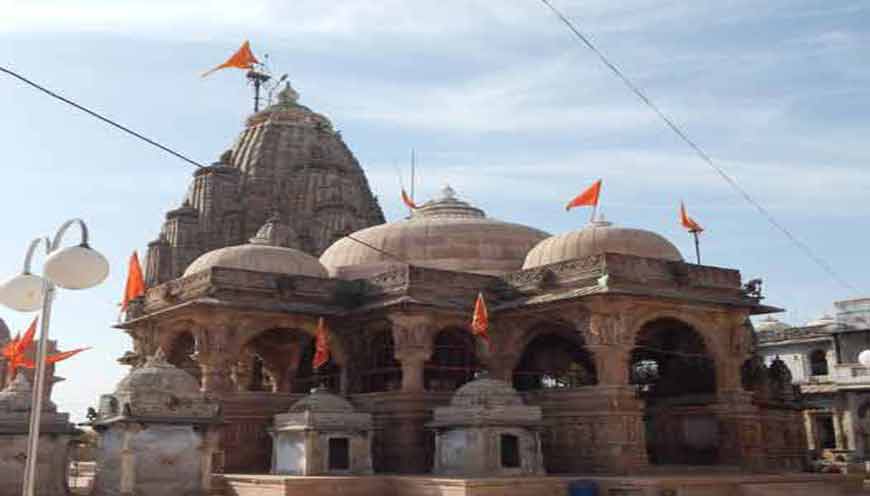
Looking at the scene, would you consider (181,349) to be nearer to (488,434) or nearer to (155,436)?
(155,436)

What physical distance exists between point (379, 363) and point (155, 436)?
35.3 ft

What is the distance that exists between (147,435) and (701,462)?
18148 millimetres

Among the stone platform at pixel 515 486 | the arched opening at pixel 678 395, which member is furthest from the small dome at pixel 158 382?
the arched opening at pixel 678 395

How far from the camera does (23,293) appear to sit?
1108cm

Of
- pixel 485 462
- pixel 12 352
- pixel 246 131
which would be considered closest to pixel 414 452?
pixel 485 462

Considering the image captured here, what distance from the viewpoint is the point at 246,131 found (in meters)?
61.1

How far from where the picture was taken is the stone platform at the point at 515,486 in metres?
22.6

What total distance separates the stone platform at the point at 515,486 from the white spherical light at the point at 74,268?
1376 centimetres

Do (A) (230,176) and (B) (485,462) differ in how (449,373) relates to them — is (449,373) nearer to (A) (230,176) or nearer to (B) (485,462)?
(B) (485,462)

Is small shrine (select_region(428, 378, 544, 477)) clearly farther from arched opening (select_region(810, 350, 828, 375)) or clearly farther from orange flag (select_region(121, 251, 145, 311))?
arched opening (select_region(810, 350, 828, 375))

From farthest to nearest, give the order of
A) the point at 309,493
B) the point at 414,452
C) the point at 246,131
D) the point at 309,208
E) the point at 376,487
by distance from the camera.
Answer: the point at 246,131 < the point at 309,208 < the point at 414,452 < the point at 376,487 < the point at 309,493

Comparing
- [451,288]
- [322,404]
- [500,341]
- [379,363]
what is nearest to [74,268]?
[322,404]

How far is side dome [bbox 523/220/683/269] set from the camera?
104 ft

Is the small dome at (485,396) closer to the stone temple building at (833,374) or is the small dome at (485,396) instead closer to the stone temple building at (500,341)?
the stone temple building at (500,341)
